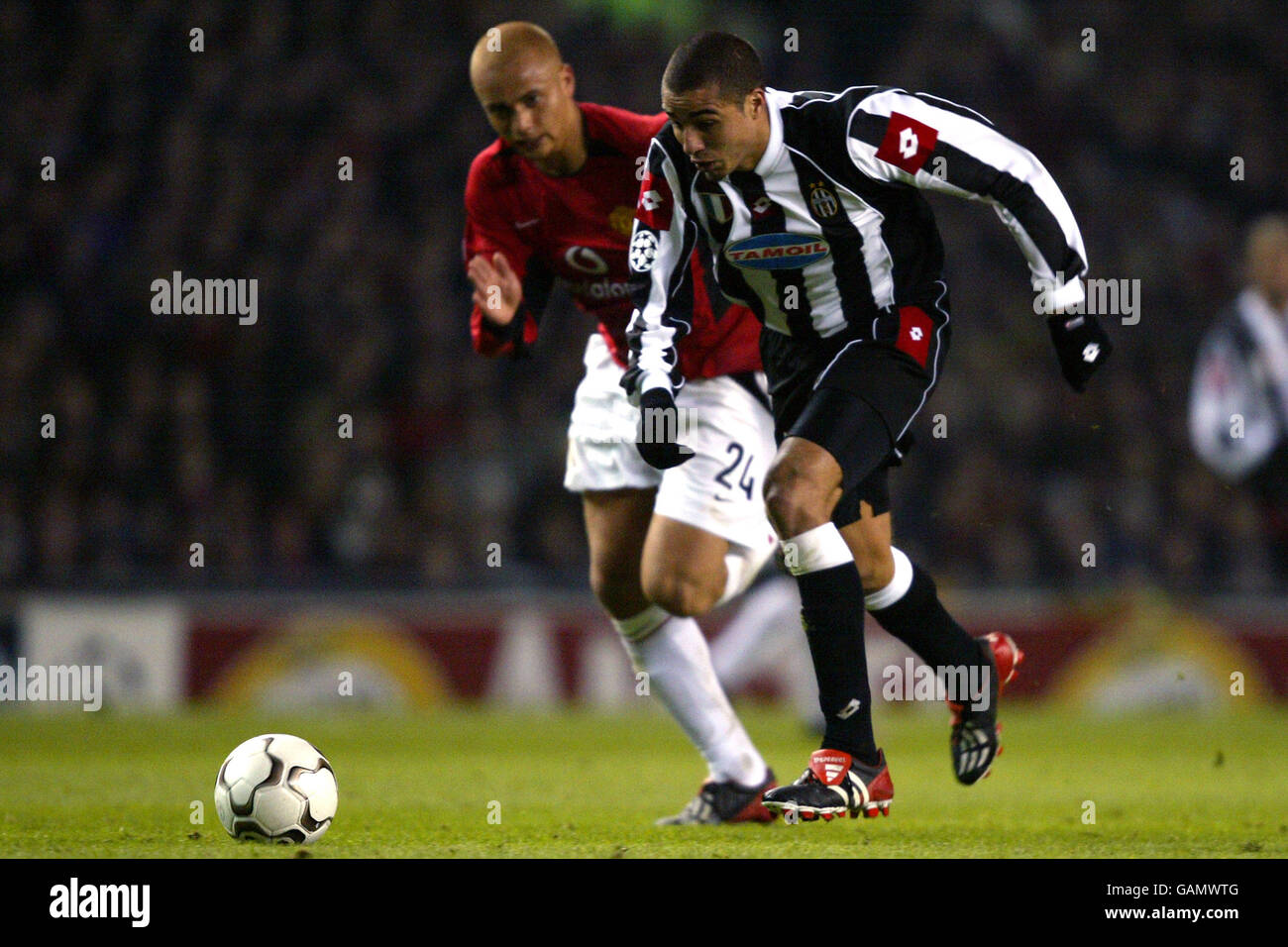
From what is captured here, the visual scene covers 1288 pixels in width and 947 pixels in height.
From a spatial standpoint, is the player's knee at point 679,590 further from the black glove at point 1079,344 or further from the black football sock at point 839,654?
the black glove at point 1079,344

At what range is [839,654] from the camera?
433 cm

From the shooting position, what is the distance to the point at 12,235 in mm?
12516

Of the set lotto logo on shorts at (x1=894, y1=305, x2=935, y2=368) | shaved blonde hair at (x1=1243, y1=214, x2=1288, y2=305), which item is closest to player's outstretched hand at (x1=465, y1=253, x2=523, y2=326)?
lotto logo on shorts at (x1=894, y1=305, x2=935, y2=368)

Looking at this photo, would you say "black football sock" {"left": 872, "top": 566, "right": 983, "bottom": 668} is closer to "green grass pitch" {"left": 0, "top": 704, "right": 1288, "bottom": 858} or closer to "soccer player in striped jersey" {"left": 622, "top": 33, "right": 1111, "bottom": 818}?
"soccer player in striped jersey" {"left": 622, "top": 33, "right": 1111, "bottom": 818}

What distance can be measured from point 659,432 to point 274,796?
1352 millimetres

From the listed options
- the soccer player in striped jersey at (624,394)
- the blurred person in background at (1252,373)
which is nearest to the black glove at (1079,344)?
the soccer player in striped jersey at (624,394)

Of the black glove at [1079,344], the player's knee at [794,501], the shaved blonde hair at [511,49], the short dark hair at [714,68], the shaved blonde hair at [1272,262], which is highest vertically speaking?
the shaved blonde hair at [1272,262]

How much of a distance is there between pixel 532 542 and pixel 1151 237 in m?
5.73

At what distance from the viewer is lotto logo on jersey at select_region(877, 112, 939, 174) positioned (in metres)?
4.34

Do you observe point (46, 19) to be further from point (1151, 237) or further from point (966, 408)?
point (1151, 237)

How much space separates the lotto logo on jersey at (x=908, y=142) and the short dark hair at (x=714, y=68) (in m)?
0.36

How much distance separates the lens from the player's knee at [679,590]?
5059mm

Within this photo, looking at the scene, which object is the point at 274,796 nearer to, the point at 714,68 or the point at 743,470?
the point at 743,470

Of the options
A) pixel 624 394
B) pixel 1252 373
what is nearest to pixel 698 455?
pixel 624 394
